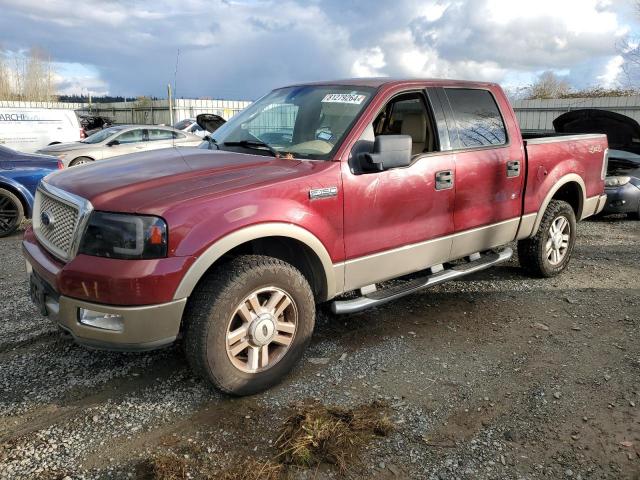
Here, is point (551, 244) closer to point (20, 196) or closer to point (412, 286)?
point (412, 286)

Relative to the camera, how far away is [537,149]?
16.0 ft

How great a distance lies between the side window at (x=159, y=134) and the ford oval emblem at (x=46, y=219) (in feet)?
38.2

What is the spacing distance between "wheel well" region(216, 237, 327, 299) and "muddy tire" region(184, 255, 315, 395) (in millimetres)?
176

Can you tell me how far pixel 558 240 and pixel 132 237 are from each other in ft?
14.4

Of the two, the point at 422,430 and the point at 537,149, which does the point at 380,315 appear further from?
the point at 537,149

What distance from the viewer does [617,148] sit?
8727mm

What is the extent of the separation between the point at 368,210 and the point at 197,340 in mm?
1412

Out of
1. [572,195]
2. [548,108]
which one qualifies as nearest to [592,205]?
[572,195]

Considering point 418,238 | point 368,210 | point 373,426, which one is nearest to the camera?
point 373,426

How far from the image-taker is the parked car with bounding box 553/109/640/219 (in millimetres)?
7867

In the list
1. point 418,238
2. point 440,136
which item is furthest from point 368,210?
point 440,136

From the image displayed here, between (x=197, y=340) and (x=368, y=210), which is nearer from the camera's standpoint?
(x=197, y=340)

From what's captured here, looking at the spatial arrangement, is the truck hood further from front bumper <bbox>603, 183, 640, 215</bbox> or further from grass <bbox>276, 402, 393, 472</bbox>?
front bumper <bbox>603, 183, 640, 215</bbox>

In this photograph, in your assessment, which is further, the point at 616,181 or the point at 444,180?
the point at 616,181
